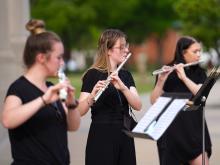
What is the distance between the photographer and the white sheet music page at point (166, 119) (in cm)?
466

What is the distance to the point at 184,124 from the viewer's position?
7.37 m

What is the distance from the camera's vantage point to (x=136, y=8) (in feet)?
181

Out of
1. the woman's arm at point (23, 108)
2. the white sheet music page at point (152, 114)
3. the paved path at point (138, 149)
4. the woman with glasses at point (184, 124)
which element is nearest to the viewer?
the woman's arm at point (23, 108)

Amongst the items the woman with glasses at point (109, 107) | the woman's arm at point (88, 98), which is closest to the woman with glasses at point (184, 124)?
the woman with glasses at point (109, 107)

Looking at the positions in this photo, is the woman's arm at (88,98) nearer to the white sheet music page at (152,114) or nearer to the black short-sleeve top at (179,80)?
the white sheet music page at (152,114)

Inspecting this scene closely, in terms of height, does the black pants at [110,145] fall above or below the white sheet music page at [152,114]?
below

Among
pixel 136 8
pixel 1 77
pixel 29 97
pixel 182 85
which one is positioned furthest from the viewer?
pixel 136 8

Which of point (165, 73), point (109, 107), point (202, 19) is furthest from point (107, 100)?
point (202, 19)

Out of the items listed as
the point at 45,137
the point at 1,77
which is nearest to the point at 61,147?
the point at 45,137

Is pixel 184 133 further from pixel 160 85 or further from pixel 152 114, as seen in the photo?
pixel 152 114

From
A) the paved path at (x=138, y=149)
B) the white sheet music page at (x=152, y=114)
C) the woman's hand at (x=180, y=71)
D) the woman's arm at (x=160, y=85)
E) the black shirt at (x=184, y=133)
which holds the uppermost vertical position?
the white sheet music page at (x=152, y=114)

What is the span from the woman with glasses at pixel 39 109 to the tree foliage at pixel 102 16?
3974 cm

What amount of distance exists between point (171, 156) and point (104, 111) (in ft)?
5.19

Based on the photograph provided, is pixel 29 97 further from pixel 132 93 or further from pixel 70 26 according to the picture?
pixel 70 26
